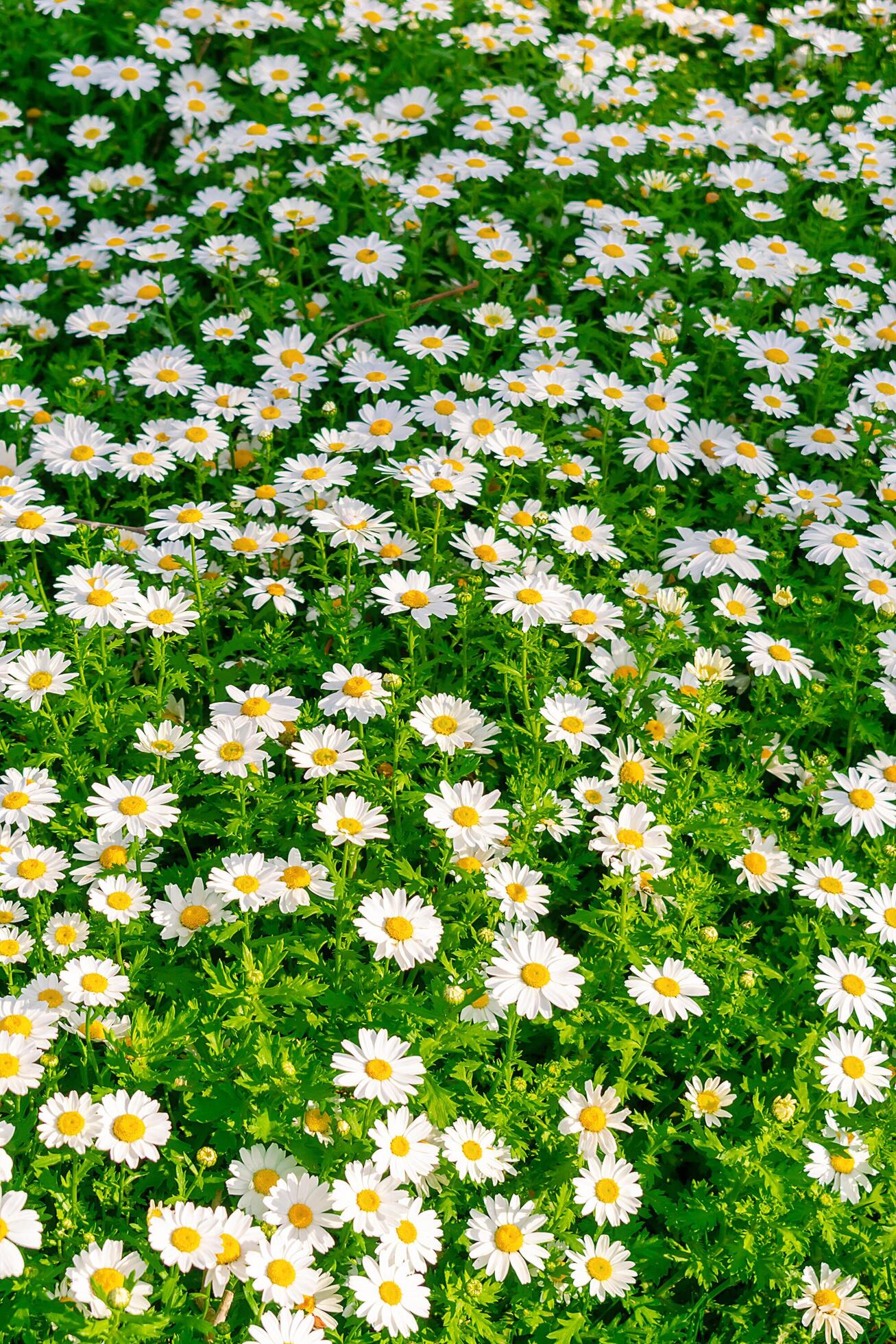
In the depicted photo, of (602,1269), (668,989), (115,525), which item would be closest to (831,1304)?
(602,1269)

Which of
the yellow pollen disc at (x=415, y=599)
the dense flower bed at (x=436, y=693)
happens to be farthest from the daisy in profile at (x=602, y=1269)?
the yellow pollen disc at (x=415, y=599)

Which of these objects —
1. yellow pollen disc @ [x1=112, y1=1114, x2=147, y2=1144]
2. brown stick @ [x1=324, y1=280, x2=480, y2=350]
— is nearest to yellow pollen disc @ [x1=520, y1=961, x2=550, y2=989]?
yellow pollen disc @ [x1=112, y1=1114, x2=147, y2=1144]

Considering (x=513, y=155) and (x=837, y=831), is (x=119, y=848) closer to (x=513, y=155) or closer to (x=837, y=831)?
(x=837, y=831)

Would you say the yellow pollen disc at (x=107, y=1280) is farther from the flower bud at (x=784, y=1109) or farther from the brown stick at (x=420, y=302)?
the brown stick at (x=420, y=302)

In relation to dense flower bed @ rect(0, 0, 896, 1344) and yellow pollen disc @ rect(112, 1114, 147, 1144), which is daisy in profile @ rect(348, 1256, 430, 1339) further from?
yellow pollen disc @ rect(112, 1114, 147, 1144)

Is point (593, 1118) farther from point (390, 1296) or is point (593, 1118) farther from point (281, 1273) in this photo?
point (281, 1273)
